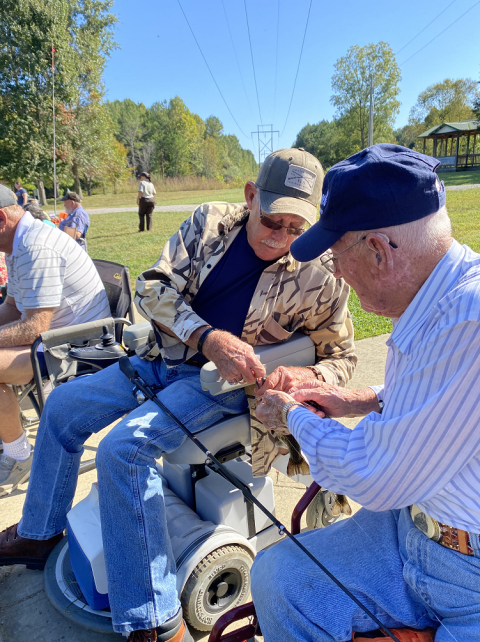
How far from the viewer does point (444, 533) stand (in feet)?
3.65

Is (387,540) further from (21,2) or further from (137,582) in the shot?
(21,2)

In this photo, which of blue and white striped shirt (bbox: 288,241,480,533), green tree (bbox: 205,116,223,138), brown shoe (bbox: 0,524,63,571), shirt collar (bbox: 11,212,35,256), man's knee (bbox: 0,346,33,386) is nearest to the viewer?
blue and white striped shirt (bbox: 288,241,480,533)

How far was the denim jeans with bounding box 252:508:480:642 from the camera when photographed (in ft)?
3.54

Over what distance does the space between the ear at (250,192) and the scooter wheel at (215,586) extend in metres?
1.57

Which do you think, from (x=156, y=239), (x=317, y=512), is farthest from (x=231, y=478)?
(x=156, y=239)

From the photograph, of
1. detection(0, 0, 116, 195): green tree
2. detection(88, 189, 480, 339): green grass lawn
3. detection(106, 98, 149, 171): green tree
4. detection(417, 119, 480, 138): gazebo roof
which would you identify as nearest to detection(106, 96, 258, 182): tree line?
detection(106, 98, 149, 171): green tree

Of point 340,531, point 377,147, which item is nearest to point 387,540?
point 340,531

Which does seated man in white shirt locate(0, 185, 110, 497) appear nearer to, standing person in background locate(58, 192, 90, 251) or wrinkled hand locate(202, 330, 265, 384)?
wrinkled hand locate(202, 330, 265, 384)

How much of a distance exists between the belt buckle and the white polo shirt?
248cm

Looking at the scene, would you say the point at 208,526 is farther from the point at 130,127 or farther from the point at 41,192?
the point at 130,127

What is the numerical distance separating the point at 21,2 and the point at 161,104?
52.5 m

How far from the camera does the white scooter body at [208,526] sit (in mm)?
1790

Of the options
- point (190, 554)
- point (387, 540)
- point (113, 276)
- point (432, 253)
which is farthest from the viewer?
point (113, 276)

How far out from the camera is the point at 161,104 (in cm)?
7650
